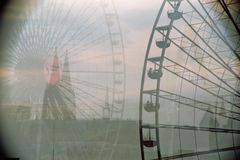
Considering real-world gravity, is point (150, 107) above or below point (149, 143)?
above

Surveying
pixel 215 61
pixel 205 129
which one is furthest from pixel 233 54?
pixel 205 129

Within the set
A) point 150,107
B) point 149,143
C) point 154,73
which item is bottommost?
point 149,143

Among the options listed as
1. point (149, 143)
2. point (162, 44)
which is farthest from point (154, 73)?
point (149, 143)

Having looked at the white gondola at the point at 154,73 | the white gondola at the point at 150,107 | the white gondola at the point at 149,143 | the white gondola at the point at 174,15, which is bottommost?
the white gondola at the point at 149,143

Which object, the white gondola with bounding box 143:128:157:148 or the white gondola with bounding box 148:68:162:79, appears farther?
the white gondola with bounding box 148:68:162:79

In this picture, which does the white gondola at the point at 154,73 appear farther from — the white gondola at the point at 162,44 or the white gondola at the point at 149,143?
the white gondola at the point at 149,143

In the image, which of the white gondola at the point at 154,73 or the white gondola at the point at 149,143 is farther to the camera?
the white gondola at the point at 154,73

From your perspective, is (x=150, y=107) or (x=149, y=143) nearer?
(x=149, y=143)

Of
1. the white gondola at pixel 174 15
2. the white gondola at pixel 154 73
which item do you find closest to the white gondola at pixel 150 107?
the white gondola at pixel 154 73

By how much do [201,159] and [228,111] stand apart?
1178 millimetres

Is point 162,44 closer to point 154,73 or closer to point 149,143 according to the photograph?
point 154,73

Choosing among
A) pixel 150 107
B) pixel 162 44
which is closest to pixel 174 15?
pixel 162 44

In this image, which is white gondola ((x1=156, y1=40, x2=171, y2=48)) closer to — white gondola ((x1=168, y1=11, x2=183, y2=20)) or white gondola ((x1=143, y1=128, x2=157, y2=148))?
white gondola ((x1=168, y1=11, x2=183, y2=20))

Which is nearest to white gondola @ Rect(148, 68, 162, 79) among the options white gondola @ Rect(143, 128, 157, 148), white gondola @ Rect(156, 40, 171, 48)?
white gondola @ Rect(156, 40, 171, 48)
